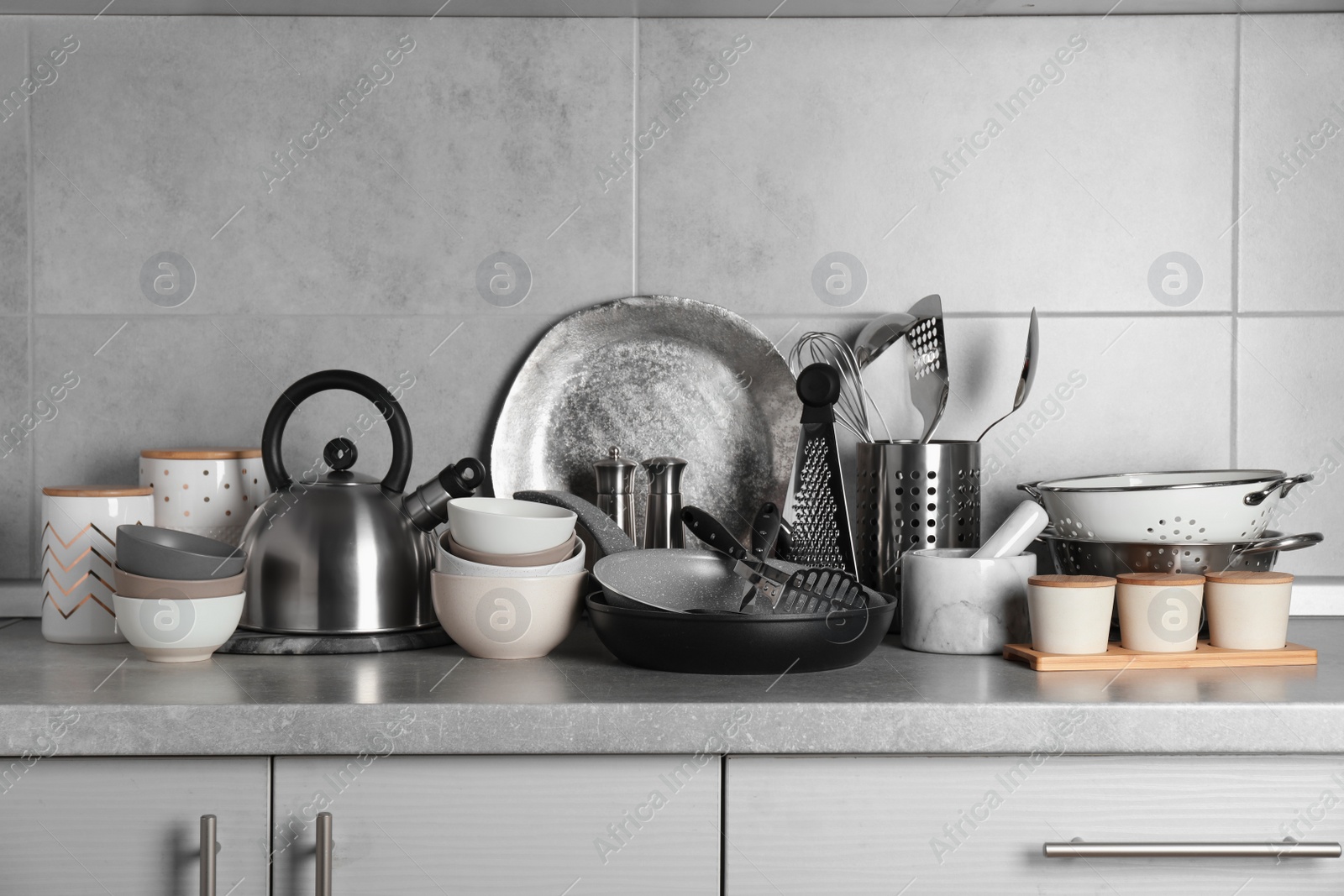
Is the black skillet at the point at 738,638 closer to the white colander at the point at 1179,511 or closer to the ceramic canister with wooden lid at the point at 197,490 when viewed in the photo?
the white colander at the point at 1179,511

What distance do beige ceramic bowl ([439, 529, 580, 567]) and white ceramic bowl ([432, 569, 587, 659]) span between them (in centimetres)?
2

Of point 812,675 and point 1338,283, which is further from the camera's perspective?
point 1338,283

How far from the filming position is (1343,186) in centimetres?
134

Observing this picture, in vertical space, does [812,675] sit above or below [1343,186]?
below

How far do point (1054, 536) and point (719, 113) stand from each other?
66cm

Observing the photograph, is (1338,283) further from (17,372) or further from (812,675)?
(17,372)

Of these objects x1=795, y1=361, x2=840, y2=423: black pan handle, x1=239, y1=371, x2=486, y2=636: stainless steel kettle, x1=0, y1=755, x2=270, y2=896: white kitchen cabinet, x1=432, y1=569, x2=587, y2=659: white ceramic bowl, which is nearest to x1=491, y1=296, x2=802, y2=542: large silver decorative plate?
x1=795, y1=361, x2=840, y2=423: black pan handle

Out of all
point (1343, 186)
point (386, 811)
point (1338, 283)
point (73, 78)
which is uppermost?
point (73, 78)

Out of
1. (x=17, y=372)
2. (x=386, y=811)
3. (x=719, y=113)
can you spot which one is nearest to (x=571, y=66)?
(x=719, y=113)

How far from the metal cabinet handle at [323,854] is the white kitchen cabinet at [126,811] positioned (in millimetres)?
50

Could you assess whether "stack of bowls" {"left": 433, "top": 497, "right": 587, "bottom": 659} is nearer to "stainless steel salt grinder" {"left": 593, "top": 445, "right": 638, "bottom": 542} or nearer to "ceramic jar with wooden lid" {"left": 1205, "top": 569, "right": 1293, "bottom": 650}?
"stainless steel salt grinder" {"left": 593, "top": 445, "right": 638, "bottom": 542}

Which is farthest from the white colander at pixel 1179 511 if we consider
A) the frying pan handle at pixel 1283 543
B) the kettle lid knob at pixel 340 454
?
the kettle lid knob at pixel 340 454

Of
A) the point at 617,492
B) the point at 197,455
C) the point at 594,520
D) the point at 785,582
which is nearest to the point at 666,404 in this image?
the point at 617,492

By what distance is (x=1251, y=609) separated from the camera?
99 cm
